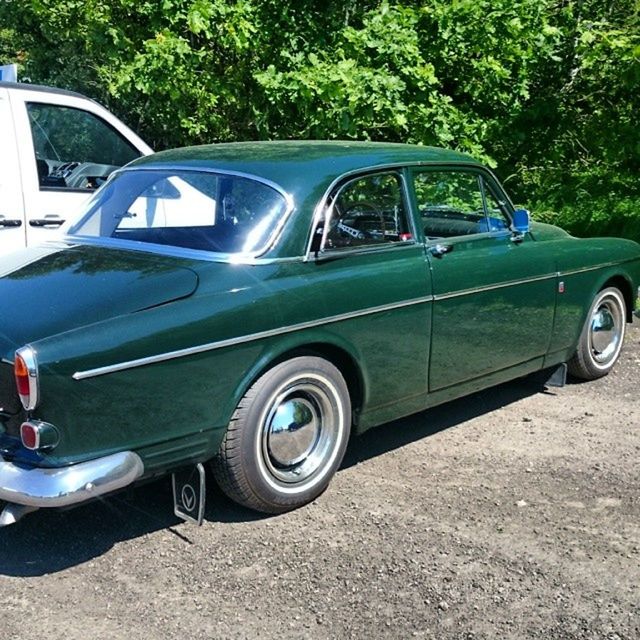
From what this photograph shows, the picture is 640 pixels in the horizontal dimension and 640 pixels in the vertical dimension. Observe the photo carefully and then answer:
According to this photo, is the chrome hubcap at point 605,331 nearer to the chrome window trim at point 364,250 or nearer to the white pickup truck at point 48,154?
the chrome window trim at point 364,250

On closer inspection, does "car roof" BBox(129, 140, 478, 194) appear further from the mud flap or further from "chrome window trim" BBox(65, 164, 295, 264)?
the mud flap

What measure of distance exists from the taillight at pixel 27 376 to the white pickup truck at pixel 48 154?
2.60m

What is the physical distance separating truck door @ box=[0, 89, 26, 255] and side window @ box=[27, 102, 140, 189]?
17 cm

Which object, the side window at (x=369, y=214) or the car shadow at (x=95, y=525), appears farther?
the side window at (x=369, y=214)

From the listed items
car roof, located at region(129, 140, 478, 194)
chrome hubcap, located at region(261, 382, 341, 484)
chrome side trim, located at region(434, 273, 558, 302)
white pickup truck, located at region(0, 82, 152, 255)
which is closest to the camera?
chrome hubcap, located at region(261, 382, 341, 484)

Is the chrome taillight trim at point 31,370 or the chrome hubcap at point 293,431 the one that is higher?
the chrome taillight trim at point 31,370

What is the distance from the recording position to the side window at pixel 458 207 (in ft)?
17.1

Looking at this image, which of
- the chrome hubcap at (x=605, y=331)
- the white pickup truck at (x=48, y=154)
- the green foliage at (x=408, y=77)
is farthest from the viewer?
the green foliage at (x=408, y=77)

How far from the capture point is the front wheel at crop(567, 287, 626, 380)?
6133mm

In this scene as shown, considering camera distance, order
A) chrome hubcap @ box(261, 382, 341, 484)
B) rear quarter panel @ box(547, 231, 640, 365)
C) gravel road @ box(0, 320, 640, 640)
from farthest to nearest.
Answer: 1. rear quarter panel @ box(547, 231, 640, 365)
2. chrome hubcap @ box(261, 382, 341, 484)
3. gravel road @ box(0, 320, 640, 640)

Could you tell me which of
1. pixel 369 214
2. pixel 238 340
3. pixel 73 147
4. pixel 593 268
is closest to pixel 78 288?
pixel 238 340

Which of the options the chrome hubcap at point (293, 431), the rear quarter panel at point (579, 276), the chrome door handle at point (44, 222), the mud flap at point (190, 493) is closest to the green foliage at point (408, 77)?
the rear quarter panel at point (579, 276)

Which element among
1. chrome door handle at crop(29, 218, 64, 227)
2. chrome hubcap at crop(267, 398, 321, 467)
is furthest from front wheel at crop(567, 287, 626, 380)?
chrome door handle at crop(29, 218, 64, 227)

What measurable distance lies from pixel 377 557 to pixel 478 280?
5.95ft
